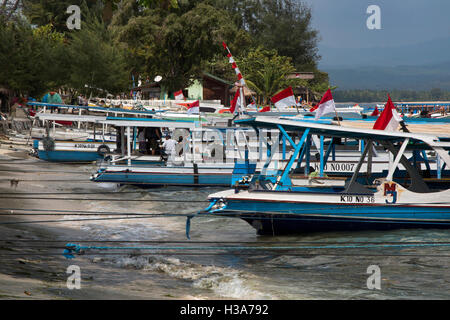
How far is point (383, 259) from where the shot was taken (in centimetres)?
1407

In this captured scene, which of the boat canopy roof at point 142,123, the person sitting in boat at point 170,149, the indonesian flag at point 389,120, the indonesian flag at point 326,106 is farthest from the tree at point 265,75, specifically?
the indonesian flag at point 389,120

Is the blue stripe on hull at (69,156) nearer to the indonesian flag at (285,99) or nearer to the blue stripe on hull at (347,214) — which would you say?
the indonesian flag at (285,99)

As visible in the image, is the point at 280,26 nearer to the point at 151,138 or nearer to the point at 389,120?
the point at 151,138

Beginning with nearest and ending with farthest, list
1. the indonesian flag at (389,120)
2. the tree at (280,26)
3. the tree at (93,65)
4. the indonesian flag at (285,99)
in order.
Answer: the indonesian flag at (389,120)
the indonesian flag at (285,99)
the tree at (93,65)
the tree at (280,26)

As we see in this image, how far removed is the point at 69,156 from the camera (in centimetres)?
3284

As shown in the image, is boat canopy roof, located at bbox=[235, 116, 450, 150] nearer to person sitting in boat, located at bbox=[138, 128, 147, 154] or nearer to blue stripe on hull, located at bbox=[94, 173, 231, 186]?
blue stripe on hull, located at bbox=[94, 173, 231, 186]

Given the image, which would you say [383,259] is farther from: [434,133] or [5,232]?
[5,232]

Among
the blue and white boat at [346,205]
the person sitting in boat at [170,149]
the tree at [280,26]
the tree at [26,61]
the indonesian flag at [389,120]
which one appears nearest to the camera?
the blue and white boat at [346,205]

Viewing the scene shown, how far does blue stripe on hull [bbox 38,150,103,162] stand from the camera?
3241cm

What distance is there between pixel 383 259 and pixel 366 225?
5.56 ft

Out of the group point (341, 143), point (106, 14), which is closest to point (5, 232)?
point (106, 14)

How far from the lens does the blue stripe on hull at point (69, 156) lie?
32406 mm

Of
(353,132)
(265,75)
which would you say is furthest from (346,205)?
(265,75)

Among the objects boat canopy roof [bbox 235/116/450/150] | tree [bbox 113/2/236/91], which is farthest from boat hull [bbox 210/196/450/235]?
tree [bbox 113/2/236/91]
